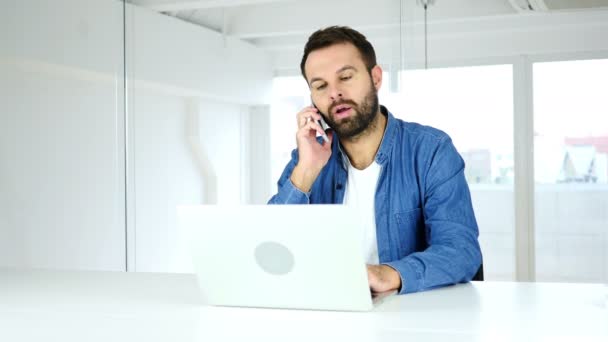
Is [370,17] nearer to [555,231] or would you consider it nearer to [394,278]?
[555,231]

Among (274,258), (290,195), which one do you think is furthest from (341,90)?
(274,258)

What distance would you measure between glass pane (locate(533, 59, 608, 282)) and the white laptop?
7.93ft

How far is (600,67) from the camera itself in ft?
11.9

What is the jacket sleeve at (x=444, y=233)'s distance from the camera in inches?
70.9

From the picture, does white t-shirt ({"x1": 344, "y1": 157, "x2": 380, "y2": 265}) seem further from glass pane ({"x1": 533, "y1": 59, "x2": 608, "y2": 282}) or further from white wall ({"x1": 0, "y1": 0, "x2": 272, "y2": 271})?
glass pane ({"x1": 533, "y1": 59, "x2": 608, "y2": 282})

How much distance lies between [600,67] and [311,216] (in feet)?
8.76

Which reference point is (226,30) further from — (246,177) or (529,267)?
(529,267)

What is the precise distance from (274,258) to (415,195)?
2.59 ft

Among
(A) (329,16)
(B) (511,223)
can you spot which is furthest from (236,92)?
(B) (511,223)

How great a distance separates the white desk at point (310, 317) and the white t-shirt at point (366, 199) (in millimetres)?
455

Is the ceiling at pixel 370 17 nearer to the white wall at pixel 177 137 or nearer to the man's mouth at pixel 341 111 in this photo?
the white wall at pixel 177 137

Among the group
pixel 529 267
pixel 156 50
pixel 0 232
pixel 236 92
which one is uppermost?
pixel 156 50

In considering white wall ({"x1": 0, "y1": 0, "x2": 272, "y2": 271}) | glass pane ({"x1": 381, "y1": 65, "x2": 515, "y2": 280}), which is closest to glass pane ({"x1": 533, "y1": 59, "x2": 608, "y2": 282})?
glass pane ({"x1": 381, "y1": 65, "x2": 515, "y2": 280})

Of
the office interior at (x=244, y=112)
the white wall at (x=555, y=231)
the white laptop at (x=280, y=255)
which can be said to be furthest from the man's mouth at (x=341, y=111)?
the white wall at (x=555, y=231)
